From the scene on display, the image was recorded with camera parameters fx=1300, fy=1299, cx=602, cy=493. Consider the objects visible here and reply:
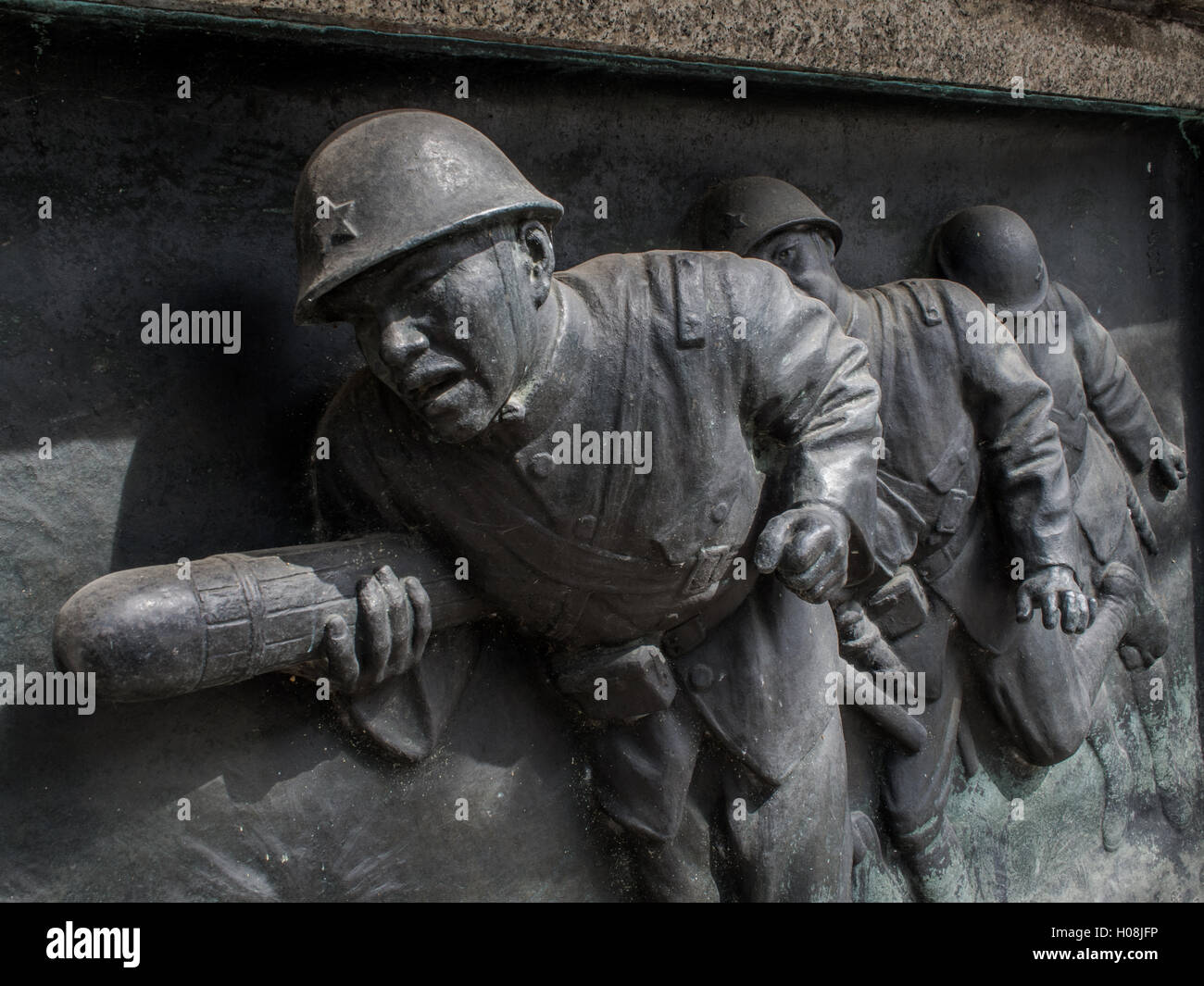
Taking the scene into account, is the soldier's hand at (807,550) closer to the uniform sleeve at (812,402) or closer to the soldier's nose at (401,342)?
the uniform sleeve at (812,402)

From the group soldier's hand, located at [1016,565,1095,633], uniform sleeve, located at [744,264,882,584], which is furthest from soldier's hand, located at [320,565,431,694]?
soldier's hand, located at [1016,565,1095,633]

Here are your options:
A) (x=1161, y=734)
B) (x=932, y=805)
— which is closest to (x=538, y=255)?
(x=932, y=805)

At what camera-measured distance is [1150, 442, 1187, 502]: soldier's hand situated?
3.81 metres

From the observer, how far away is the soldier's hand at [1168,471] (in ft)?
12.5

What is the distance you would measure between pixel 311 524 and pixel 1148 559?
2.54m

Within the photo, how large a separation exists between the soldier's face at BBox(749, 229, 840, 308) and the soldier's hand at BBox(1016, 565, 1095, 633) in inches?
31.9

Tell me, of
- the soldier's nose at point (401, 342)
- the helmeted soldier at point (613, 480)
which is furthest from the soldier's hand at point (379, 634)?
the soldier's nose at point (401, 342)

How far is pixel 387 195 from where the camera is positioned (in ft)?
6.93

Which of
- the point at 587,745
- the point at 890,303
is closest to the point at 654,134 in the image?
the point at 890,303

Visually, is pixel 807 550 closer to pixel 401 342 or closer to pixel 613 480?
pixel 613 480

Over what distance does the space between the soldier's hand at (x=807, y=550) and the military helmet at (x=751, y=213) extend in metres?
0.73

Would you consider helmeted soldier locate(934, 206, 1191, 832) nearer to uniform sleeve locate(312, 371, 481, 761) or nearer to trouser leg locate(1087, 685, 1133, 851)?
trouser leg locate(1087, 685, 1133, 851)

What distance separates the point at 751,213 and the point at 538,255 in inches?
30.3

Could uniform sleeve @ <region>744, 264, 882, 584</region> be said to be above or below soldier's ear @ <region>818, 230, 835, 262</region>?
below
